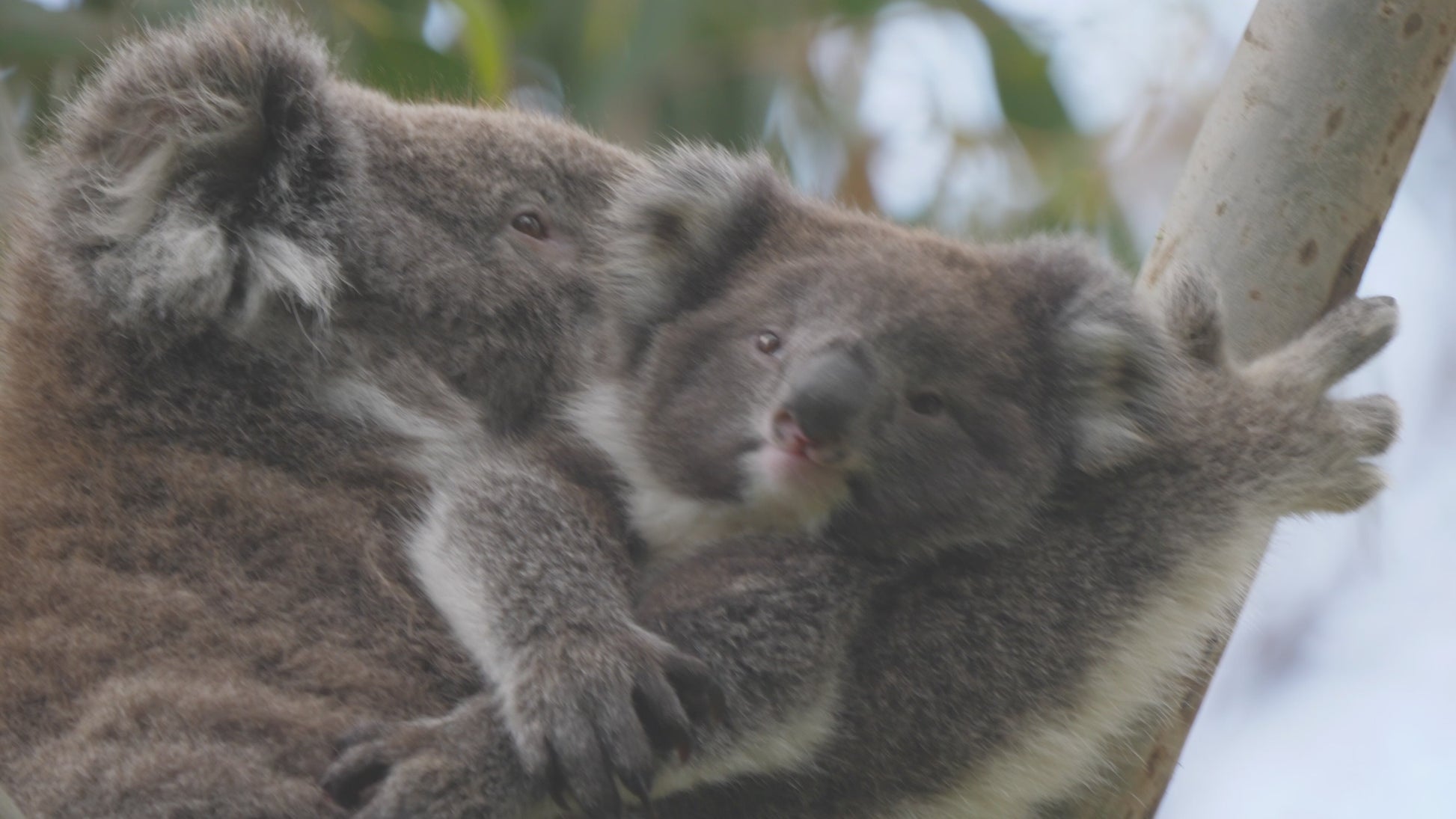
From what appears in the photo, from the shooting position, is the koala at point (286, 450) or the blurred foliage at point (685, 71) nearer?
the koala at point (286, 450)

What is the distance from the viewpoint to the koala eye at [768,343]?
2400 millimetres

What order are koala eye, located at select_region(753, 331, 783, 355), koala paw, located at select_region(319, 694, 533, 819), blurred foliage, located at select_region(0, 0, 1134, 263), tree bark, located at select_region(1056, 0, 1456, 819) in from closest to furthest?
koala paw, located at select_region(319, 694, 533, 819), koala eye, located at select_region(753, 331, 783, 355), tree bark, located at select_region(1056, 0, 1456, 819), blurred foliage, located at select_region(0, 0, 1134, 263)

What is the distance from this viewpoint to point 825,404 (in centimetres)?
212

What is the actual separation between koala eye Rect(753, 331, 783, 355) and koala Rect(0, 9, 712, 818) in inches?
12.0

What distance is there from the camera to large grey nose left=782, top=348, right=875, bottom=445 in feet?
6.97

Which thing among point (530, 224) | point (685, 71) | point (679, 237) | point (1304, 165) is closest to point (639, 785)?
A: point (679, 237)

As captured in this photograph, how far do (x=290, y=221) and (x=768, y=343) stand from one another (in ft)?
2.55

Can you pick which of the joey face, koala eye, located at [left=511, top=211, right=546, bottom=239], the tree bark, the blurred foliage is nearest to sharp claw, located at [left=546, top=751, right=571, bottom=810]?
the joey face

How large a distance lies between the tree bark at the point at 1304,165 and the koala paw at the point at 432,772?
1060 millimetres

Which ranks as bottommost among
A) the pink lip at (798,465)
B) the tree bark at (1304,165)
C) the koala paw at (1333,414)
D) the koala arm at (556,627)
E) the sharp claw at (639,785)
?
the sharp claw at (639,785)

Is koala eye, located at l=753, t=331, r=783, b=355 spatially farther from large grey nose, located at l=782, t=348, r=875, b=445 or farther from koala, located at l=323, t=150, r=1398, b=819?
large grey nose, located at l=782, t=348, r=875, b=445

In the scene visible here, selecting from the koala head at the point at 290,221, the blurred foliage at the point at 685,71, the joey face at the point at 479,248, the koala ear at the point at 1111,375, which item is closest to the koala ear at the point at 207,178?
the koala head at the point at 290,221

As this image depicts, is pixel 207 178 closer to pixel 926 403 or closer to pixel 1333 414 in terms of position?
pixel 926 403

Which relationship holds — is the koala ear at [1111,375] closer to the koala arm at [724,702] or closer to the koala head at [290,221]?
the koala arm at [724,702]
